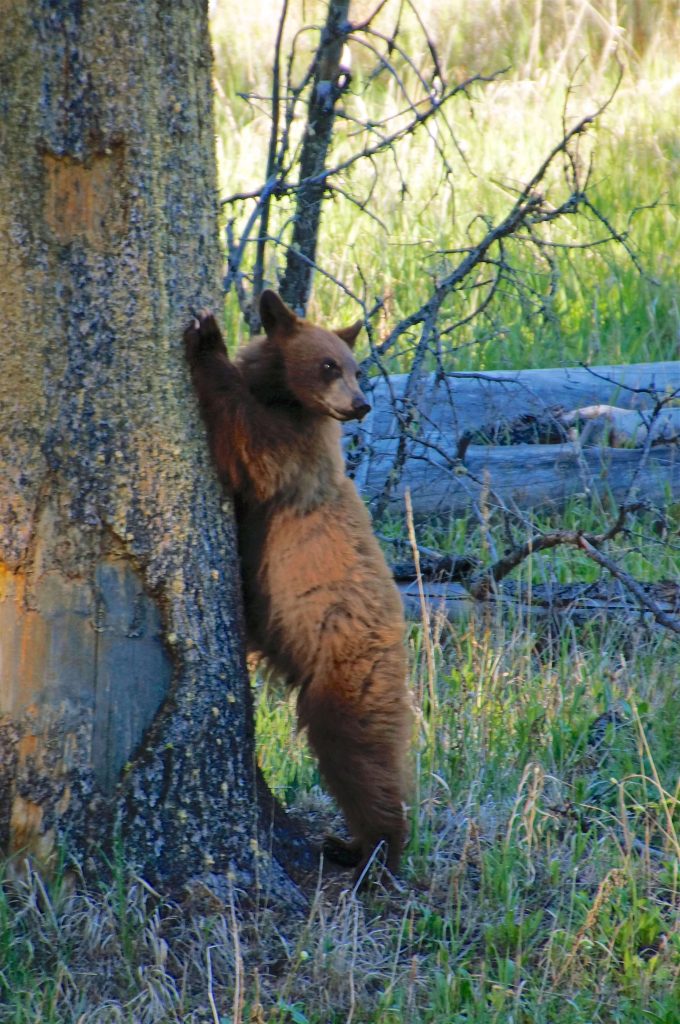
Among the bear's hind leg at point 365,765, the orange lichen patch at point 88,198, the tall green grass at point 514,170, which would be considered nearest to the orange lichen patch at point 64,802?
the bear's hind leg at point 365,765

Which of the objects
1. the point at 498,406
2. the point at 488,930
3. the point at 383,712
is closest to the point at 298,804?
the point at 383,712

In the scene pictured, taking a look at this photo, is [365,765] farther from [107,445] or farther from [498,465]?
[498,465]

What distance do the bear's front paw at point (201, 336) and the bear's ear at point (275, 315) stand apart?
665 millimetres

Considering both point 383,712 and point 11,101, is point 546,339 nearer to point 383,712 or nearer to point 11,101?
point 383,712

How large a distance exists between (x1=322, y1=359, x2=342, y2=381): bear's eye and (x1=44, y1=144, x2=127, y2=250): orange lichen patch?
3.14ft

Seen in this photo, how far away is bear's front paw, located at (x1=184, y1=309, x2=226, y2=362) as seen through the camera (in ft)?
10.3

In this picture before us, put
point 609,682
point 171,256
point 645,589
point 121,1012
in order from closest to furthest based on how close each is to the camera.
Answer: point 121,1012, point 171,256, point 609,682, point 645,589

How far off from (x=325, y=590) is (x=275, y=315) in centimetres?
93

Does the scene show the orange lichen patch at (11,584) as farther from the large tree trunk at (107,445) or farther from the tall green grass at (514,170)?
the tall green grass at (514,170)

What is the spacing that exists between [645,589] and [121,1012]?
3.10 m

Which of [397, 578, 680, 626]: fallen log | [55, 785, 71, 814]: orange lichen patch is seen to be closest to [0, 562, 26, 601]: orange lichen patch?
[55, 785, 71, 814]: orange lichen patch

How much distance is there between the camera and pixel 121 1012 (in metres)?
2.75

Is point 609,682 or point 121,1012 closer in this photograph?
point 121,1012

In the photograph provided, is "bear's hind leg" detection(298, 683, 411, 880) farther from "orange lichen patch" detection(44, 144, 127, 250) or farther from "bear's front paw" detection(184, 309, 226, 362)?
"orange lichen patch" detection(44, 144, 127, 250)
